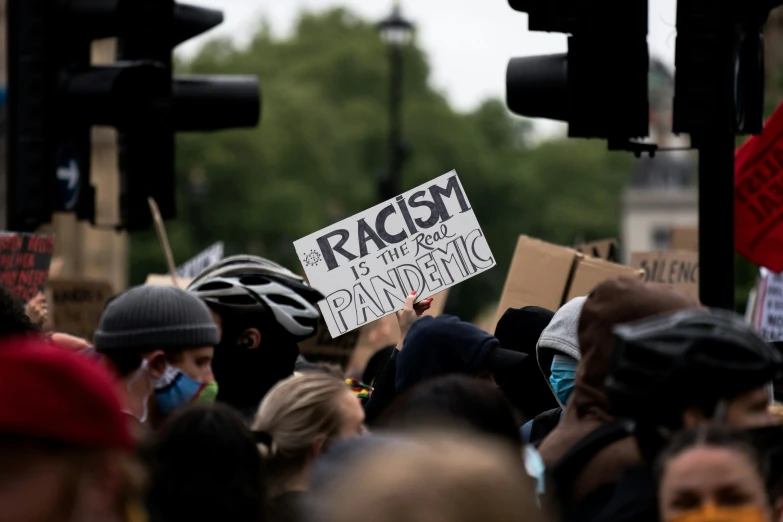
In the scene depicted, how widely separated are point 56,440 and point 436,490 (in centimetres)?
69

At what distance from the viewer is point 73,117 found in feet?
27.3

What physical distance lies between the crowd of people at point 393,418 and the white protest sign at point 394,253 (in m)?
0.31

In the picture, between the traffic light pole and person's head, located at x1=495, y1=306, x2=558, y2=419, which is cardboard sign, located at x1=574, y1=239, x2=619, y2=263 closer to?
person's head, located at x1=495, y1=306, x2=558, y2=419

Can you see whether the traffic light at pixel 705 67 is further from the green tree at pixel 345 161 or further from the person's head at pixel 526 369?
the green tree at pixel 345 161

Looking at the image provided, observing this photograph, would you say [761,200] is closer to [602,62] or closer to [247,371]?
[602,62]

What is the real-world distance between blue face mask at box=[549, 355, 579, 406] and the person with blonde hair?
108cm

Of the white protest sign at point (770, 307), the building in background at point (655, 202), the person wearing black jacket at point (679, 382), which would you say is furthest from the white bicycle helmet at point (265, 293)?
the building in background at point (655, 202)

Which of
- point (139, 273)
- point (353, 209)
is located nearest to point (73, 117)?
point (139, 273)

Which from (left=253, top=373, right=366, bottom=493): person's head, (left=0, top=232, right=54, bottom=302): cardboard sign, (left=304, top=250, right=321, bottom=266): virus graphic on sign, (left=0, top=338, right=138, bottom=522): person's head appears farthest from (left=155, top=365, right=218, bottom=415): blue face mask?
(left=0, top=232, right=54, bottom=302): cardboard sign

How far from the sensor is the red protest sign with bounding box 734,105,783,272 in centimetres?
779

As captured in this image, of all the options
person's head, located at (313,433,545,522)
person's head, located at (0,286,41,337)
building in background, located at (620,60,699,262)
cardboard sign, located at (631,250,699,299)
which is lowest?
building in background, located at (620,60,699,262)

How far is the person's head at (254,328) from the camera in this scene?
5.55 m

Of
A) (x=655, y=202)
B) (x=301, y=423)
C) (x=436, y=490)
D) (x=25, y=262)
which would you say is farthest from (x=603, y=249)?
(x=655, y=202)

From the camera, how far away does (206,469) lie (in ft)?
12.3
